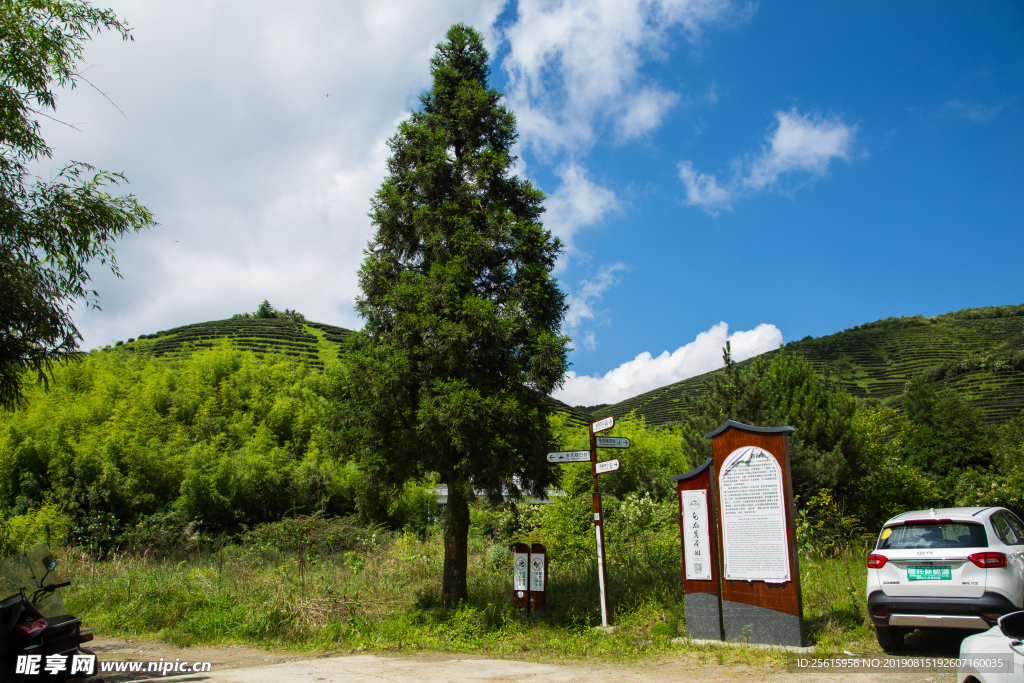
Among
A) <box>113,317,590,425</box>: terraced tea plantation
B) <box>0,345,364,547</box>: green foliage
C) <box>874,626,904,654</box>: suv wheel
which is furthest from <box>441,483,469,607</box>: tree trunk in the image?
<box>113,317,590,425</box>: terraced tea plantation

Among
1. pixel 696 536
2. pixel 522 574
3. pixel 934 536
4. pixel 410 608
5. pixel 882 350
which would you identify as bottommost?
pixel 410 608

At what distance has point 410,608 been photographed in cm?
977

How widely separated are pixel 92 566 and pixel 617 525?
468 inches

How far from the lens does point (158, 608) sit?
1016cm

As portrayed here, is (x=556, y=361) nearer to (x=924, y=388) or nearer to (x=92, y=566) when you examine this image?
(x=92, y=566)

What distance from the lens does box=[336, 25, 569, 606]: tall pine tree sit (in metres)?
8.81

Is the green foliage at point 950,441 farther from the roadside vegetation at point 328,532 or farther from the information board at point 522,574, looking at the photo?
the information board at point 522,574

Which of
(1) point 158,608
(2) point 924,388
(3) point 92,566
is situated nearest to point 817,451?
(1) point 158,608

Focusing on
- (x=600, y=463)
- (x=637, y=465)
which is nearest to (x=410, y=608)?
(x=600, y=463)

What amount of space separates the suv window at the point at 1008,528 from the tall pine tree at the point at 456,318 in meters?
5.77

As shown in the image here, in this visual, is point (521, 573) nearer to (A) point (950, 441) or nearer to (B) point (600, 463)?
(B) point (600, 463)

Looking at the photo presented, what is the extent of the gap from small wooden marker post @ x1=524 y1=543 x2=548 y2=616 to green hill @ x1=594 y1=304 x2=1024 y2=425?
45.0 m

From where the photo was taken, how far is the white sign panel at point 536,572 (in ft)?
30.5

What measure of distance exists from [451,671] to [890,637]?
16.6 ft
